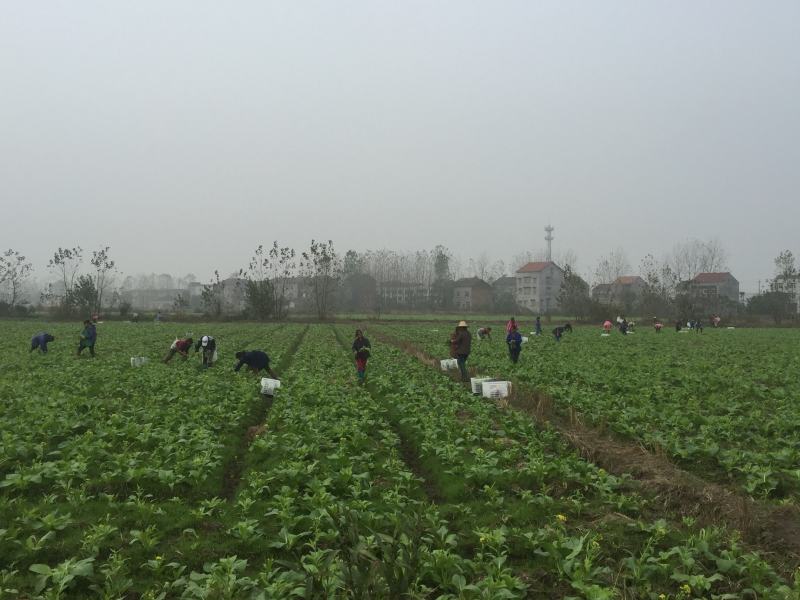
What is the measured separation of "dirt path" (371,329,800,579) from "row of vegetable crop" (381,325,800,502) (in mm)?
457

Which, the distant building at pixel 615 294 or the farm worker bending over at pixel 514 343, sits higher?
the distant building at pixel 615 294

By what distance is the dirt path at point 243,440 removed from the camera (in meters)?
8.55

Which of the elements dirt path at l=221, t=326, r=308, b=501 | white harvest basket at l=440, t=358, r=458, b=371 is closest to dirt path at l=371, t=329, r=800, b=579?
dirt path at l=221, t=326, r=308, b=501

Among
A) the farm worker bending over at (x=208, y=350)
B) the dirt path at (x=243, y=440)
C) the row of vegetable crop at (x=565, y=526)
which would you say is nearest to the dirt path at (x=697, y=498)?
the row of vegetable crop at (x=565, y=526)

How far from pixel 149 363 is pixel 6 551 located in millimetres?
16878

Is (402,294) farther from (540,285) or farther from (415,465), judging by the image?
(415,465)

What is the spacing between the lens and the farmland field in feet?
17.3

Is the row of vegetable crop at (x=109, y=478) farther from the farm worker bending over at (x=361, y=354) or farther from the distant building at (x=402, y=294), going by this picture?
the distant building at (x=402, y=294)

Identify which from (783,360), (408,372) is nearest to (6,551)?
(408,372)

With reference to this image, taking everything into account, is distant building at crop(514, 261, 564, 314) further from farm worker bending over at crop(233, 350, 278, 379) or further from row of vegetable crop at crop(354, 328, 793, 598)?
row of vegetable crop at crop(354, 328, 793, 598)

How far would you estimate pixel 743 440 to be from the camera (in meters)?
10.7

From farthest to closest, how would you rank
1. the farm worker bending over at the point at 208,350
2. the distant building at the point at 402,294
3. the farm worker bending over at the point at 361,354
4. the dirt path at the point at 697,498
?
the distant building at the point at 402,294, the farm worker bending over at the point at 208,350, the farm worker bending over at the point at 361,354, the dirt path at the point at 697,498

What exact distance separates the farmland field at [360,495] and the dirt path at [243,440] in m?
0.05

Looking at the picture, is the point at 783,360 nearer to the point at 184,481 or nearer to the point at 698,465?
the point at 698,465
